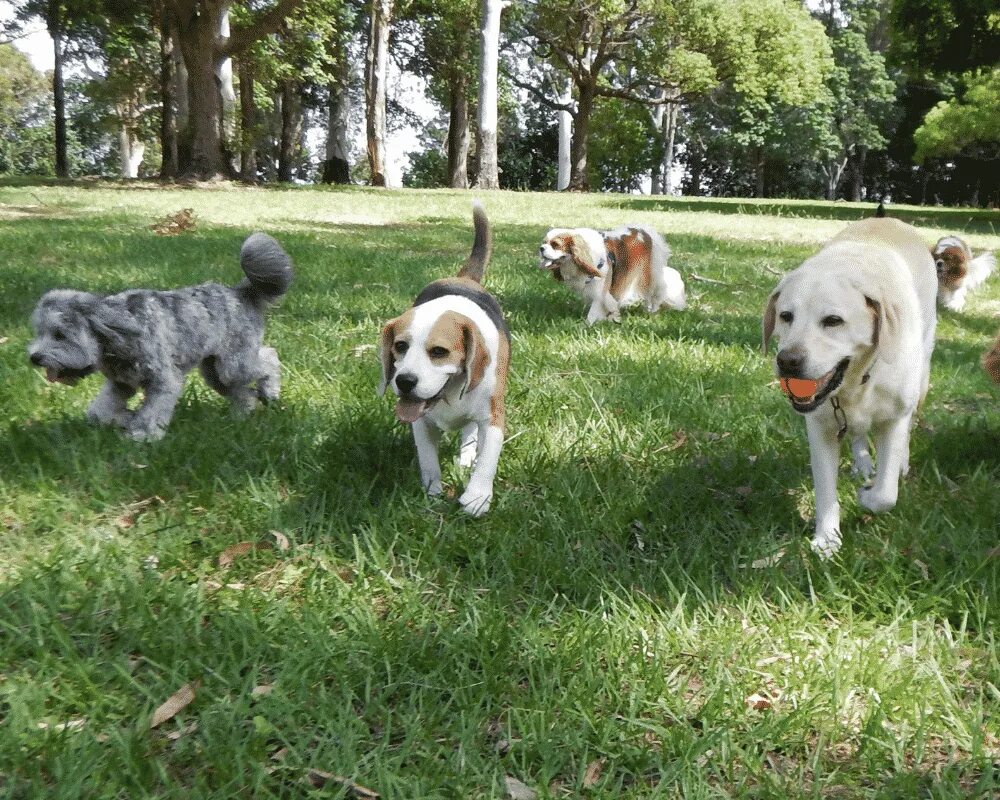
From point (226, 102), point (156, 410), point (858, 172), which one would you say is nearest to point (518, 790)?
point (156, 410)

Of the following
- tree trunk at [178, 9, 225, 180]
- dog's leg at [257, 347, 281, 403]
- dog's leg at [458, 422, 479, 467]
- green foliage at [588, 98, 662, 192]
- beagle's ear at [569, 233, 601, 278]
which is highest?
green foliage at [588, 98, 662, 192]

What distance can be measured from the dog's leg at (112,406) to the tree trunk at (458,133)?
3223cm

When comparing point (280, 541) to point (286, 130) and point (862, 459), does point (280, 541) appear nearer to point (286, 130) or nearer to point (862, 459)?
point (862, 459)

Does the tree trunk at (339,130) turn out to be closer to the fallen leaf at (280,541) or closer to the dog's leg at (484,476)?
the dog's leg at (484,476)

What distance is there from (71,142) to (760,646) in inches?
3076

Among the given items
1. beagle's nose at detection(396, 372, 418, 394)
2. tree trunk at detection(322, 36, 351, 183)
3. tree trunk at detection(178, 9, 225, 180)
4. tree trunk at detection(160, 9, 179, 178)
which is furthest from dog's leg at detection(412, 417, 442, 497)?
tree trunk at detection(322, 36, 351, 183)

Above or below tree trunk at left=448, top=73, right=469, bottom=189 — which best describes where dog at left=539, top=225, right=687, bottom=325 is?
below

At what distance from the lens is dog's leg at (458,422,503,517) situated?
3.40m

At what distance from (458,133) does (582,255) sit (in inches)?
1229

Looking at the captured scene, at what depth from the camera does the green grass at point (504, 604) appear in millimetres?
2090

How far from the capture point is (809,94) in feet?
119

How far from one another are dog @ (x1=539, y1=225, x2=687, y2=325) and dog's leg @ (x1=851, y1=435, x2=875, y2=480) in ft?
10.8

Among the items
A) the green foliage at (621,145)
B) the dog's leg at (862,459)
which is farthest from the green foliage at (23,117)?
the dog's leg at (862,459)

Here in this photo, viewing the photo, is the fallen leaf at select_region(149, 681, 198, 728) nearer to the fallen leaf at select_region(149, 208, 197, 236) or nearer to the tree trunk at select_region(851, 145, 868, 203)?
the fallen leaf at select_region(149, 208, 197, 236)
